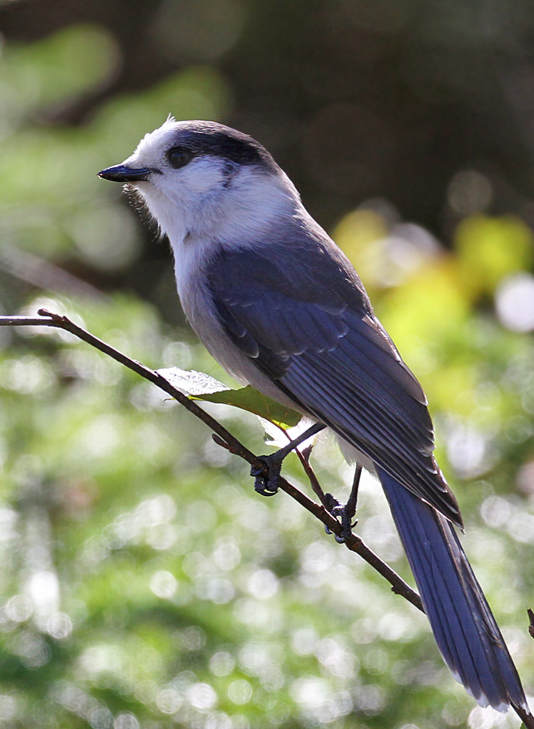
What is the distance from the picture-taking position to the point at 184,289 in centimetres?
207

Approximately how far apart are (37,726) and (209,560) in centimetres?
59

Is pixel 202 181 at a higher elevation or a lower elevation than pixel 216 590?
higher

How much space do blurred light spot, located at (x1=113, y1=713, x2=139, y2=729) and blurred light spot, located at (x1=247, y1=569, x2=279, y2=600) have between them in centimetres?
45

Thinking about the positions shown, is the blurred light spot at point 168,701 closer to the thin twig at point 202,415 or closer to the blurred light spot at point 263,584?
the blurred light spot at point 263,584

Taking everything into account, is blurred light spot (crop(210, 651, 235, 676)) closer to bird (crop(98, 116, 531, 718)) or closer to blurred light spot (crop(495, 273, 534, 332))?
bird (crop(98, 116, 531, 718))

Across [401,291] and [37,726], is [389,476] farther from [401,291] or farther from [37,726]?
[401,291]

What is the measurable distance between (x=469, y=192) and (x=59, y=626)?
399 centimetres

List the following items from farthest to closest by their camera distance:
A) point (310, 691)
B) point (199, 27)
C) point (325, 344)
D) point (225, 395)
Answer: point (199, 27), point (325, 344), point (310, 691), point (225, 395)

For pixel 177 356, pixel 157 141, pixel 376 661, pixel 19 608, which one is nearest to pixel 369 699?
pixel 376 661

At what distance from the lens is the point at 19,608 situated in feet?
6.26

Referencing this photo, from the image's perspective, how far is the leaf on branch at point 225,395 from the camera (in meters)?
1.35

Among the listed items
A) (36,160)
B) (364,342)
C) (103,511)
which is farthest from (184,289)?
(36,160)

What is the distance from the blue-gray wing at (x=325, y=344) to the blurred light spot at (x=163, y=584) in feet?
1.76

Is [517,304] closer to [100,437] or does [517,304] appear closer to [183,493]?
[183,493]
